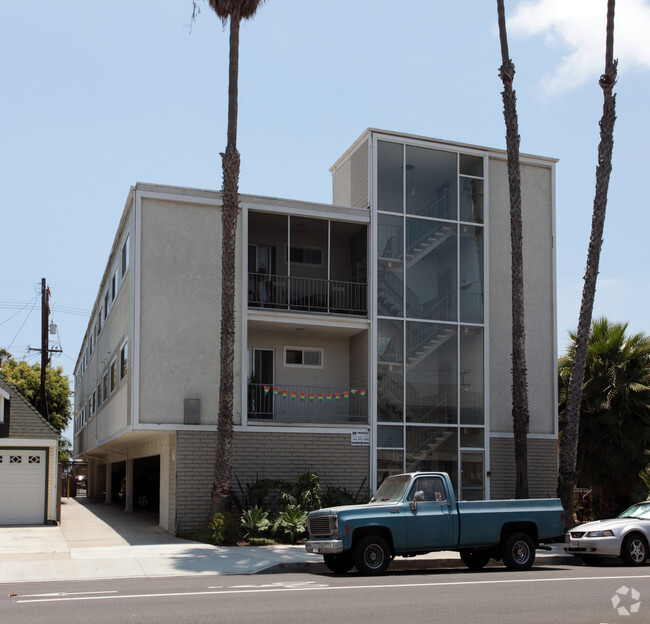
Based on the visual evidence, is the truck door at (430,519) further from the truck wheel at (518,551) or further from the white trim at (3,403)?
the white trim at (3,403)

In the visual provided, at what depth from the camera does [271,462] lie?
2188 centimetres

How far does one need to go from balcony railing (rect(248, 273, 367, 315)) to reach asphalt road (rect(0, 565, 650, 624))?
9945 mm

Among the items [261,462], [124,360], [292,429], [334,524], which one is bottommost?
[334,524]

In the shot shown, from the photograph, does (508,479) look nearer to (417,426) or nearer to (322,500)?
(417,426)

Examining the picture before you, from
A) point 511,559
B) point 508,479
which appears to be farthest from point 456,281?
point 511,559

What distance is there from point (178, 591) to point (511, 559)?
6321 mm

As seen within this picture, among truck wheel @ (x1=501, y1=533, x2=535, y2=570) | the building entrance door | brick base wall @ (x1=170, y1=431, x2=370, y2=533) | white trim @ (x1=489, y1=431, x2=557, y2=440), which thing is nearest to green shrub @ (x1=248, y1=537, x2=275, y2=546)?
brick base wall @ (x1=170, y1=431, x2=370, y2=533)

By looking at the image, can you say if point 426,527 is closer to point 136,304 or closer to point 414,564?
point 414,564

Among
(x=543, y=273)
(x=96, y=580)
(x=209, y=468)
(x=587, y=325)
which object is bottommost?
(x=96, y=580)

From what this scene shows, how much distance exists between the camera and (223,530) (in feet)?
62.7

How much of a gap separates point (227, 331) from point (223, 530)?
15.0 ft

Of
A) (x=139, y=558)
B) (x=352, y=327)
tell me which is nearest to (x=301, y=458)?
(x=352, y=327)

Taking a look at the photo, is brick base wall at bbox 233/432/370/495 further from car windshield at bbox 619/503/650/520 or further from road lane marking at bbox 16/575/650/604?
road lane marking at bbox 16/575/650/604

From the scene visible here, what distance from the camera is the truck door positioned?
14703mm
